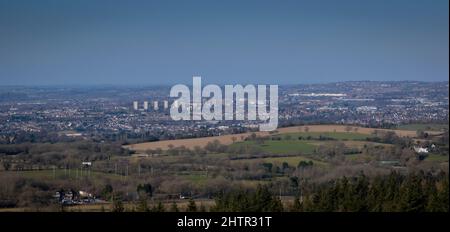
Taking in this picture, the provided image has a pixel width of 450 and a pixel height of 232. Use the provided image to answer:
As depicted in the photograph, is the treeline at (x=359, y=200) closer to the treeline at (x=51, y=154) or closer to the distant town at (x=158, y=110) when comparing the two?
the treeline at (x=51, y=154)

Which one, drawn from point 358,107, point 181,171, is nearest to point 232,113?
point 181,171

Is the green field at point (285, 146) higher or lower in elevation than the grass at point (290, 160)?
higher

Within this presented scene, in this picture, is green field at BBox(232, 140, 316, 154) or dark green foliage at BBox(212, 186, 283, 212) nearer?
dark green foliage at BBox(212, 186, 283, 212)

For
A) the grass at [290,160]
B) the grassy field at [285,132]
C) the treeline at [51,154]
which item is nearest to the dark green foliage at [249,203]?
the grass at [290,160]

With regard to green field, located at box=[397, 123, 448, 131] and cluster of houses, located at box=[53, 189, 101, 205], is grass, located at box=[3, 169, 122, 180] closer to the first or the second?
cluster of houses, located at box=[53, 189, 101, 205]

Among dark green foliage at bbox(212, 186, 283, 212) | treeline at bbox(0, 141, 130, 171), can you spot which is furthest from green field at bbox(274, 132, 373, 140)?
dark green foliage at bbox(212, 186, 283, 212)

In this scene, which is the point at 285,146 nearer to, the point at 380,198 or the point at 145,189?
the point at 145,189

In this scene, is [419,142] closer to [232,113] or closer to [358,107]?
[358,107]

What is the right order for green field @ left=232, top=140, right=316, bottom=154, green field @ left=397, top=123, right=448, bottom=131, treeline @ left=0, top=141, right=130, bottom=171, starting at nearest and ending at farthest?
treeline @ left=0, top=141, right=130, bottom=171
green field @ left=232, top=140, right=316, bottom=154
green field @ left=397, top=123, right=448, bottom=131
